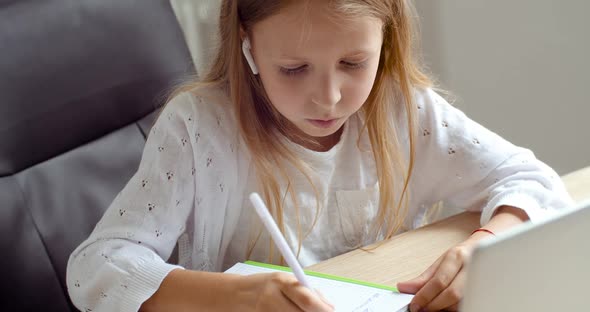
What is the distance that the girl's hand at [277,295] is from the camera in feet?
2.65

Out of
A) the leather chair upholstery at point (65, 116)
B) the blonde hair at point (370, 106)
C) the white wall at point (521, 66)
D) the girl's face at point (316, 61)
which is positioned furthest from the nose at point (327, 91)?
the white wall at point (521, 66)

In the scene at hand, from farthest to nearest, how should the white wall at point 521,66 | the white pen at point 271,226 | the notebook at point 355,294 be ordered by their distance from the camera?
Result: the white wall at point 521,66 → the notebook at point 355,294 → the white pen at point 271,226

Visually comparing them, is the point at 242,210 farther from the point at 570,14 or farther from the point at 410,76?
the point at 570,14

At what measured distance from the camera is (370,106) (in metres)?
1.19

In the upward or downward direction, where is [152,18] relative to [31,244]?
upward

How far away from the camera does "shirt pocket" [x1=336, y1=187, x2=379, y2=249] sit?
122 centimetres

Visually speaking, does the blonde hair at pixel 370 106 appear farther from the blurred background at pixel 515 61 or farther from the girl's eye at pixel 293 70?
the blurred background at pixel 515 61

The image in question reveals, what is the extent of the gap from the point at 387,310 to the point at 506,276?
0.96ft

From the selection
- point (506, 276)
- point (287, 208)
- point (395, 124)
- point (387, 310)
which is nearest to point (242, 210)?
point (287, 208)

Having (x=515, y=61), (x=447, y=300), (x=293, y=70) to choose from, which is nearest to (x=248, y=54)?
(x=293, y=70)

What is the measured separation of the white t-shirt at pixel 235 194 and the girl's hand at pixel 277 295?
13cm

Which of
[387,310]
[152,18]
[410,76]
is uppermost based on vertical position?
[152,18]

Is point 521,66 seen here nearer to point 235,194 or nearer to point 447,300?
point 235,194

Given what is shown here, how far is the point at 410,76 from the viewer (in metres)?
1.19
